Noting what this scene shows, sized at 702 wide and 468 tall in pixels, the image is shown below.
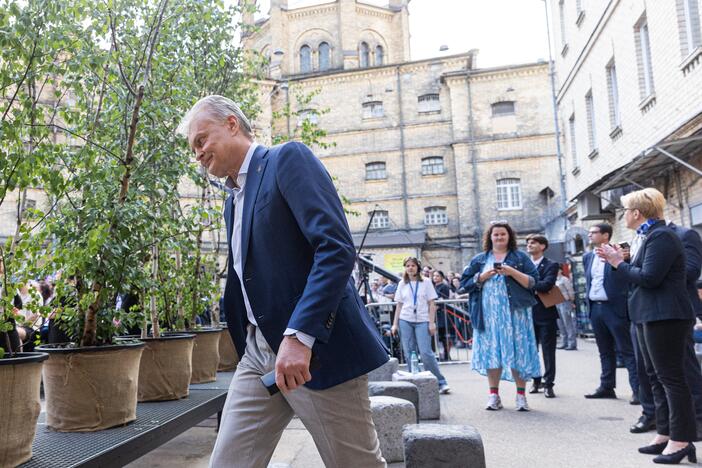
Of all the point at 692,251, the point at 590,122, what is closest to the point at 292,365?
the point at 692,251

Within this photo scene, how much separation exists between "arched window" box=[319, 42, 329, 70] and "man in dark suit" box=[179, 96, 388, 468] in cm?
3733

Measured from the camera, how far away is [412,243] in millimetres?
30641

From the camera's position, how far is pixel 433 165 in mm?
33219

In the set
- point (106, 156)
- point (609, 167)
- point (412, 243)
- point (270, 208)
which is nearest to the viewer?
point (270, 208)

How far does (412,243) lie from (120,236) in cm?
2674

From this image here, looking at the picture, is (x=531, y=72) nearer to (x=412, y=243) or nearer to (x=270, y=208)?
(x=412, y=243)

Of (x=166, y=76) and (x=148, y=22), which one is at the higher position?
(x=148, y=22)

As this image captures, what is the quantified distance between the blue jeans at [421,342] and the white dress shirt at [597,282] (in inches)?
89.4

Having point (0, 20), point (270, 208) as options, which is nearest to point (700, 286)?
point (270, 208)

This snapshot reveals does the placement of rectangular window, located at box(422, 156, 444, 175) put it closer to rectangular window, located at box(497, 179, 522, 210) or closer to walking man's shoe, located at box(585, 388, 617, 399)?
rectangular window, located at box(497, 179, 522, 210)

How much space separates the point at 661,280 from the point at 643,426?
1.85 m

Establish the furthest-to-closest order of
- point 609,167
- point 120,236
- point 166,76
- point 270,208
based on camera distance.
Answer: point 609,167 → point 166,76 → point 120,236 → point 270,208

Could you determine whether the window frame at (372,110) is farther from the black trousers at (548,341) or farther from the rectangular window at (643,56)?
the black trousers at (548,341)

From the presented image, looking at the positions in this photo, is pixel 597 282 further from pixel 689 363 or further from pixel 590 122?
pixel 590 122
